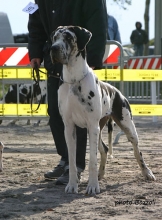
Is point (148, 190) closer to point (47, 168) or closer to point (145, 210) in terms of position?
point (145, 210)

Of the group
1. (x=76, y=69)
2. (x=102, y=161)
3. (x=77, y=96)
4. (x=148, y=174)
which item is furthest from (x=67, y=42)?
Answer: (x=148, y=174)

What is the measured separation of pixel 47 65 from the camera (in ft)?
26.4

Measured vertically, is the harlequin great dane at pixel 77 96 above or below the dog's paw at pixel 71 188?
above

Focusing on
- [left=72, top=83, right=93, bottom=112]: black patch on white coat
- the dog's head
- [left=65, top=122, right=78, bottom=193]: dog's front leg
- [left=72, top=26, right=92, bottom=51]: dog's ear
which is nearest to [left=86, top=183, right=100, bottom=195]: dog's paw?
[left=65, top=122, right=78, bottom=193]: dog's front leg

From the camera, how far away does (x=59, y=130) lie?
818 cm

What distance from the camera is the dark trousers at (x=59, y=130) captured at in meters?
7.85

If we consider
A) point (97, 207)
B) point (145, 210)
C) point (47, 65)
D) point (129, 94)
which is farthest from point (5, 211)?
point (129, 94)

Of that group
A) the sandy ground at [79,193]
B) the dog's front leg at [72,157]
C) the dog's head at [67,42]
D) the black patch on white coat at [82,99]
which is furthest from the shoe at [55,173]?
the dog's head at [67,42]

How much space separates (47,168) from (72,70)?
6.91 feet

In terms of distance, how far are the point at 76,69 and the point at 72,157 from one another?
898 millimetres

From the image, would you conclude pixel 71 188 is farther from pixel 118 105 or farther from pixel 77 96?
pixel 118 105

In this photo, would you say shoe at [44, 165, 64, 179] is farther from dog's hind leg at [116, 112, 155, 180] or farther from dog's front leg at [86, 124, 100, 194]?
dog's front leg at [86, 124, 100, 194]

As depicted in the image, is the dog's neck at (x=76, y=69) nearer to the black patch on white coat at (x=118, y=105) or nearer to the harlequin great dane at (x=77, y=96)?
the harlequin great dane at (x=77, y=96)

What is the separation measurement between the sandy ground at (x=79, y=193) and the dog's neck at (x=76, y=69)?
3.73 ft
